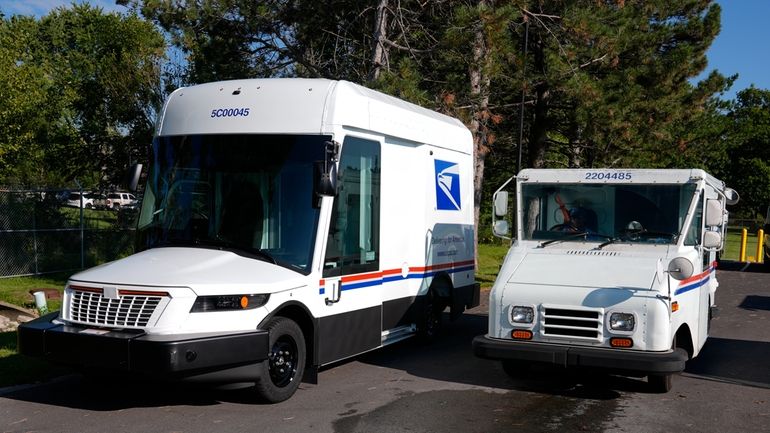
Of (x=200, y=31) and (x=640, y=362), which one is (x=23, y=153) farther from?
(x=640, y=362)

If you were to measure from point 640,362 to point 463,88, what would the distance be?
10136 mm

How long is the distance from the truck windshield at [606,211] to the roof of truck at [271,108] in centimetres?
207

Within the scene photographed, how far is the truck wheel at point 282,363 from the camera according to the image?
24.2 ft

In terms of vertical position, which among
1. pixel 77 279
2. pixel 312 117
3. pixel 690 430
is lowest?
pixel 690 430

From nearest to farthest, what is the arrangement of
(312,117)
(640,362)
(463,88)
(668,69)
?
(640,362) → (312,117) → (463,88) → (668,69)

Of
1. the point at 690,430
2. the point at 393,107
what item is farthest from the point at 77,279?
the point at 690,430

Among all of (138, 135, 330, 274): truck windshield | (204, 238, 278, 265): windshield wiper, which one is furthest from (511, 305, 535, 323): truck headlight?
(204, 238, 278, 265): windshield wiper

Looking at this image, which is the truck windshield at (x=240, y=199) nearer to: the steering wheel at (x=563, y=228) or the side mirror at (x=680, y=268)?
the steering wheel at (x=563, y=228)

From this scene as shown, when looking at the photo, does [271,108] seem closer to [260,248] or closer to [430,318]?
[260,248]

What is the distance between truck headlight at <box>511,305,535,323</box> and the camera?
8.02m

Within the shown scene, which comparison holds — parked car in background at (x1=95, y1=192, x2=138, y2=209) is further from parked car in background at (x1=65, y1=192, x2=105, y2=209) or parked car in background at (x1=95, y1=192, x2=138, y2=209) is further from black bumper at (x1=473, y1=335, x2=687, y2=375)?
black bumper at (x1=473, y1=335, x2=687, y2=375)

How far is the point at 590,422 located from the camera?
7152mm

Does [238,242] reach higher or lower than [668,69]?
lower

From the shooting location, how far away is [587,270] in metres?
8.28
